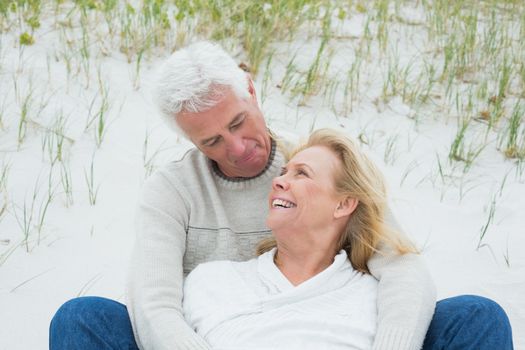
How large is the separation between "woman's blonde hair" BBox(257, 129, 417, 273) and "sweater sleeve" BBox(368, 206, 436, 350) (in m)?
0.05

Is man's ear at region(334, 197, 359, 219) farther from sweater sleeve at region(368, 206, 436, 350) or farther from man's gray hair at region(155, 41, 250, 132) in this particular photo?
man's gray hair at region(155, 41, 250, 132)

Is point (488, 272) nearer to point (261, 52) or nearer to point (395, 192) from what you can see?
point (395, 192)

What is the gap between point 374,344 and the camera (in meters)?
2.05

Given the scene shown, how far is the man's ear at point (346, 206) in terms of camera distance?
2.35 metres

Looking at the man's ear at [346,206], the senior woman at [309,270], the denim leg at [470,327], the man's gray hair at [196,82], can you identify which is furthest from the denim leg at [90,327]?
the denim leg at [470,327]

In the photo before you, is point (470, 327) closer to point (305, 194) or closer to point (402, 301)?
point (402, 301)

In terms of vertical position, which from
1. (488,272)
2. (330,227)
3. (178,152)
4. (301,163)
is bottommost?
(488,272)

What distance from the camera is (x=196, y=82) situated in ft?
7.54

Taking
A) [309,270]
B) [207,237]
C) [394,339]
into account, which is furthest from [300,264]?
[394,339]

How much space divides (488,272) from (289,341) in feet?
4.82

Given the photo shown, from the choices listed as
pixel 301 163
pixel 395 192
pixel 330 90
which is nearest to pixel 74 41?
pixel 330 90

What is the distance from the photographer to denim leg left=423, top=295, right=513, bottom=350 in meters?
2.04

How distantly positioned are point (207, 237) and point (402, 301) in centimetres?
70

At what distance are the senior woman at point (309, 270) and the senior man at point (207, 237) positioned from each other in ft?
0.22
